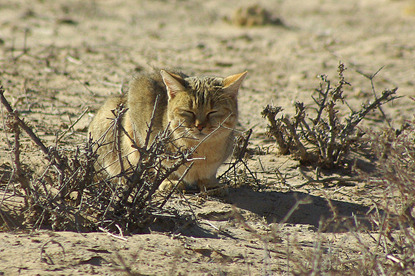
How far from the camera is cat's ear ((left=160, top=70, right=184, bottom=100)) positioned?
4609 millimetres

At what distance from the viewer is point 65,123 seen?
234 inches

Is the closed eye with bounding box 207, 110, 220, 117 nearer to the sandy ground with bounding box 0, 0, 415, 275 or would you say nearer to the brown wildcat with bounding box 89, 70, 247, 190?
the brown wildcat with bounding box 89, 70, 247, 190

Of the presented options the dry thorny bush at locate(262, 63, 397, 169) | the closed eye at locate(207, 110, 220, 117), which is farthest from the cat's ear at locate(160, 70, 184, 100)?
the dry thorny bush at locate(262, 63, 397, 169)

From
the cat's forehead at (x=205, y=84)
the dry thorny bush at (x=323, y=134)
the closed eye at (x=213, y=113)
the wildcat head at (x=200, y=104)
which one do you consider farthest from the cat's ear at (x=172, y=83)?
the dry thorny bush at (x=323, y=134)

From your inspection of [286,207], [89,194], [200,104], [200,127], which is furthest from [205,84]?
[89,194]

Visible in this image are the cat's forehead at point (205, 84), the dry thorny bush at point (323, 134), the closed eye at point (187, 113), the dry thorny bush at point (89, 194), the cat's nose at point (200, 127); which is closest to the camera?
the dry thorny bush at point (89, 194)

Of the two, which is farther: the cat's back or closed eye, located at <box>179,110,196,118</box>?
the cat's back

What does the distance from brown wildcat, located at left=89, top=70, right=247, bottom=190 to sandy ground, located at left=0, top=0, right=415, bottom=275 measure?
1.23 ft

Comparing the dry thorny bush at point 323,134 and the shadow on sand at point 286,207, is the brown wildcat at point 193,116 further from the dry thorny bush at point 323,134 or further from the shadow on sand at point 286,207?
the dry thorny bush at point 323,134

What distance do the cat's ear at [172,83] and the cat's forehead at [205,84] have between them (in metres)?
0.11

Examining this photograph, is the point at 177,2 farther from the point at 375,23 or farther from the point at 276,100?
the point at 276,100

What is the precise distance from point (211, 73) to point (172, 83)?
3.41 m

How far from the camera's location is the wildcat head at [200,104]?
4559 mm

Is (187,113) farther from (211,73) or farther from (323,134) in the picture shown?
(211,73)
